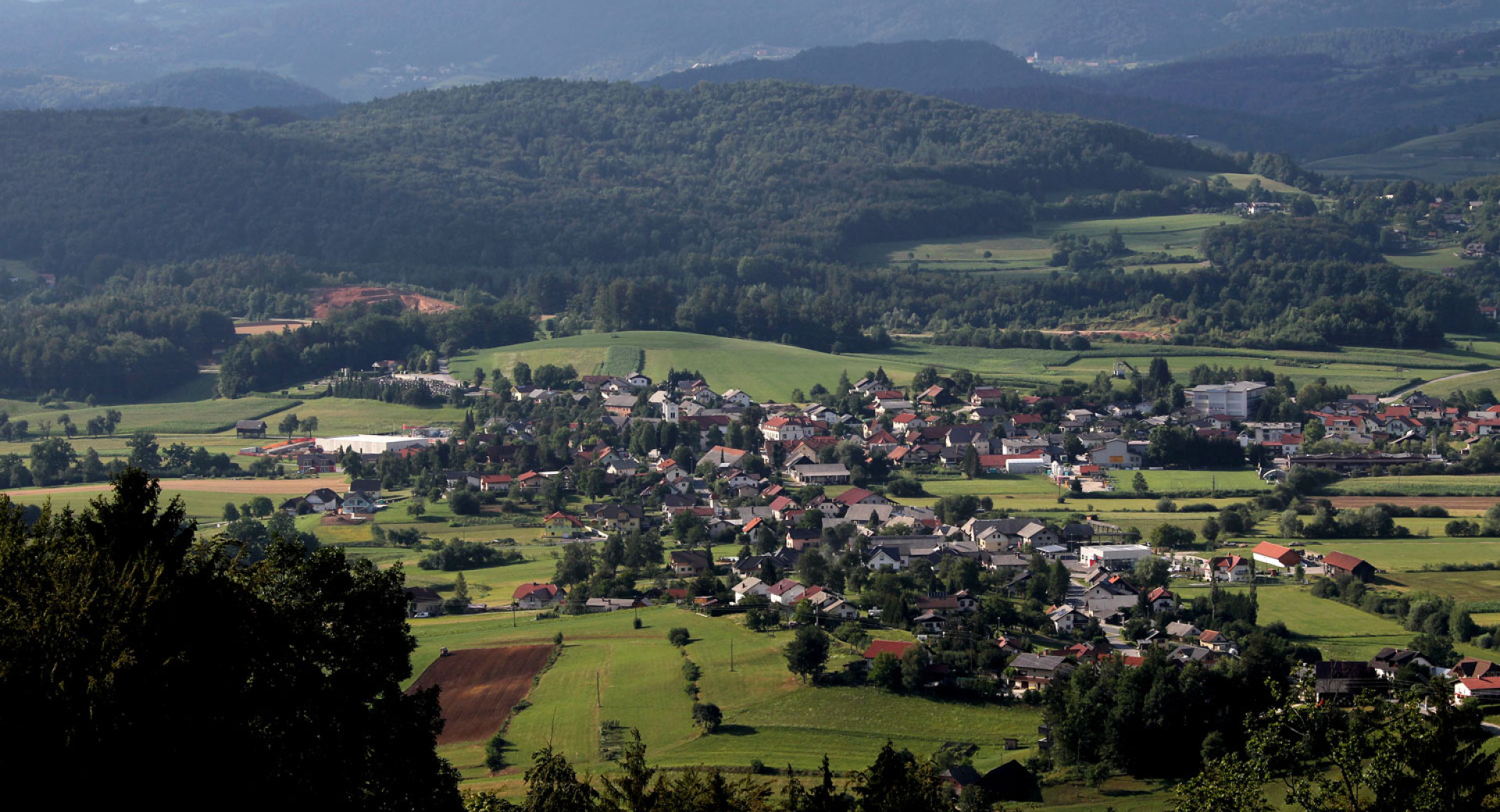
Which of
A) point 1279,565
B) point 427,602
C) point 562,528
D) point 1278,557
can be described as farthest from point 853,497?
point 427,602

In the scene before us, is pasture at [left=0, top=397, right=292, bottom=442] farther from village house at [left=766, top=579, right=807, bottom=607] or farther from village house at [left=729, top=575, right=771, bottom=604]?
village house at [left=766, top=579, right=807, bottom=607]

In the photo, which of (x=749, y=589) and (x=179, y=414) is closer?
(x=749, y=589)

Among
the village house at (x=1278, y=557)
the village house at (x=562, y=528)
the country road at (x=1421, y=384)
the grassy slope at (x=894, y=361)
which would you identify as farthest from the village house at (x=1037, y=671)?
the grassy slope at (x=894, y=361)

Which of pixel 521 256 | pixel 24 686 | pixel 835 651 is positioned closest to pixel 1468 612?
pixel 835 651

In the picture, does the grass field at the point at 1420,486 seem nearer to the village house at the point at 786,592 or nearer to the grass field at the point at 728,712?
the village house at the point at 786,592

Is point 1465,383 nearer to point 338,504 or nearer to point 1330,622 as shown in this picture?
point 1330,622

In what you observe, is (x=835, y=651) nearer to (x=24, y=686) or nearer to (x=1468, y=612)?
(x=1468, y=612)
